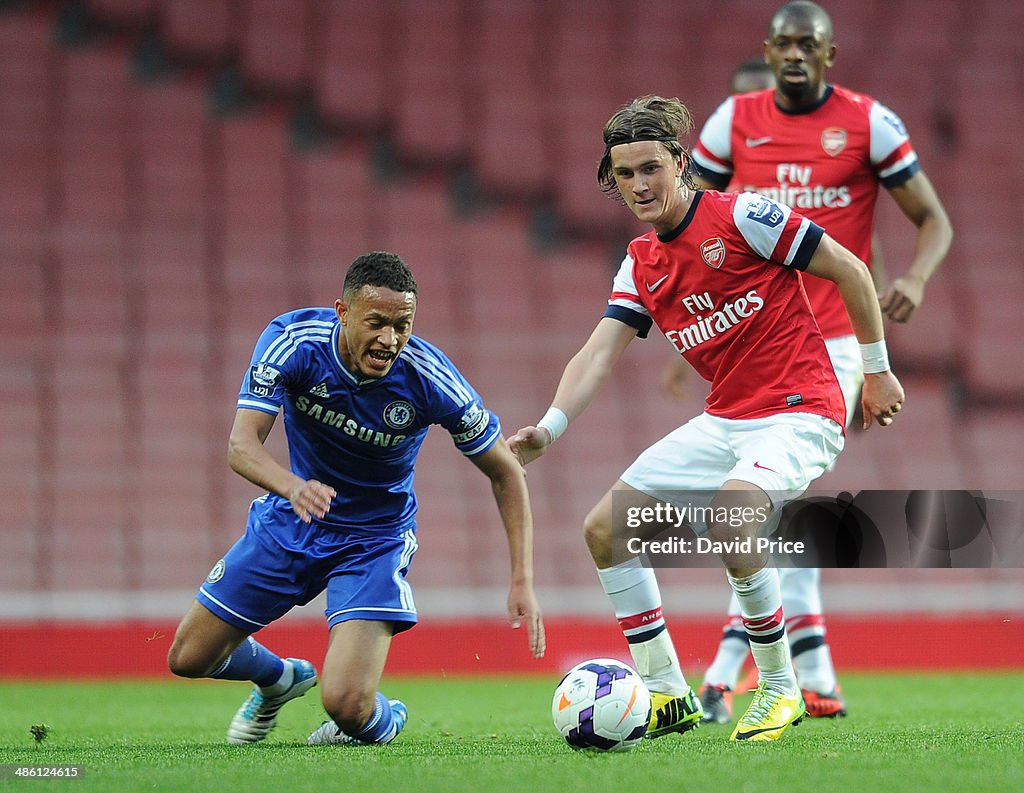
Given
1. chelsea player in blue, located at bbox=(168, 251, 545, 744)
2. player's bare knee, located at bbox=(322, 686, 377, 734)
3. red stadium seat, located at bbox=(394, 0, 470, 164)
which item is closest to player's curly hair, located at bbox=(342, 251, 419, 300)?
chelsea player in blue, located at bbox=(168, 251, 545, 744)

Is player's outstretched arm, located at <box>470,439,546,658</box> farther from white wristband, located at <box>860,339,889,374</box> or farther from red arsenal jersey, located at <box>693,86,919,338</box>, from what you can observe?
red arsenal jersey, located at <box>693,86,919,338</box>

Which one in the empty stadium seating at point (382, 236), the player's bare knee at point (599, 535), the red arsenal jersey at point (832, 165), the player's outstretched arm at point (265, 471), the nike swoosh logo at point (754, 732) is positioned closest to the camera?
the player's outstretched arm at point (265, 471)

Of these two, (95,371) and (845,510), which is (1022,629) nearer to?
(845,510)

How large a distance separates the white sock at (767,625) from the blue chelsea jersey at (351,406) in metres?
1.00

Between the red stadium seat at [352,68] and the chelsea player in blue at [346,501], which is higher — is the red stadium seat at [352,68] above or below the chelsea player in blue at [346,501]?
above

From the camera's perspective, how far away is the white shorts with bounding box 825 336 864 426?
584cm

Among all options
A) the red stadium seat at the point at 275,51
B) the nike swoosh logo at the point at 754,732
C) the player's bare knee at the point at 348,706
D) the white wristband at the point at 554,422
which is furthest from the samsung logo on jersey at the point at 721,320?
the red stadium seat at the point at 275,51

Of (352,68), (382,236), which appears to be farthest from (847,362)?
(352,68)

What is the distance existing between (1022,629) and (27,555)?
699cm

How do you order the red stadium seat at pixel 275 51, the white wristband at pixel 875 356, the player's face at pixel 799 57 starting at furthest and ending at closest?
the red stadium seat at pixel 275 51, the player's face at pixel 799 57, the white wristband at pixel 875 356

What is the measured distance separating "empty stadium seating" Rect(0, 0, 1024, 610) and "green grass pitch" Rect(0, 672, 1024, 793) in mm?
Result: 4030

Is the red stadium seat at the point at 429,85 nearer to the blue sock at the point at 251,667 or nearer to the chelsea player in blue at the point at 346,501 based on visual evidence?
the chelsea player in blue at the point at 346,501

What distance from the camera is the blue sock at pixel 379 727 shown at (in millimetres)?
4785

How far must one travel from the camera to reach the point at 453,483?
36.9 feet
